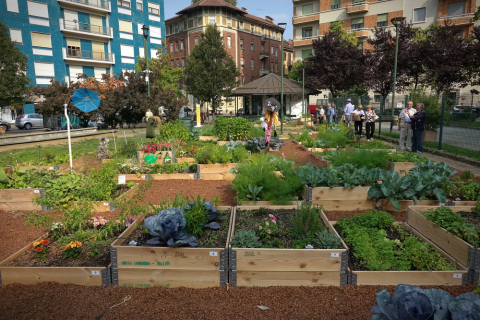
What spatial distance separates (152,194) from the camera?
682cm

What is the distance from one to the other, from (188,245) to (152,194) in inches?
134

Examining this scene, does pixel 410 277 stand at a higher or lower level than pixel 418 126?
lower

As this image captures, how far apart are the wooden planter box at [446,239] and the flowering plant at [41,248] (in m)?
4.97

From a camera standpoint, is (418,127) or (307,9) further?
(307,9)

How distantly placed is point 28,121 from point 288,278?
3263cm

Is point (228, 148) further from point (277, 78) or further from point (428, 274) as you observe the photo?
point (277, 78)

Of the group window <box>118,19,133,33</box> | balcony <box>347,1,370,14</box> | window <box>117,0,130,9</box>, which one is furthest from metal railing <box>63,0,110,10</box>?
balcony <box>347,1,370,14</box>

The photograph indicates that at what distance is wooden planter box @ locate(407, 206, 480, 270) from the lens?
11.5 ft

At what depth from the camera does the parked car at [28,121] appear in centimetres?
2883

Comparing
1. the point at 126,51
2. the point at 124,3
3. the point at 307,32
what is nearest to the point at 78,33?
the point at 126,51

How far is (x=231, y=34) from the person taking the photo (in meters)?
50.8

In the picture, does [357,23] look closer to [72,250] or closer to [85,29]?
[85,29]

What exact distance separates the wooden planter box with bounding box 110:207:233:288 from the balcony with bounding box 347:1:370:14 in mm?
42595

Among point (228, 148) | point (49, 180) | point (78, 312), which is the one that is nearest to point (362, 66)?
point (228, 148)
